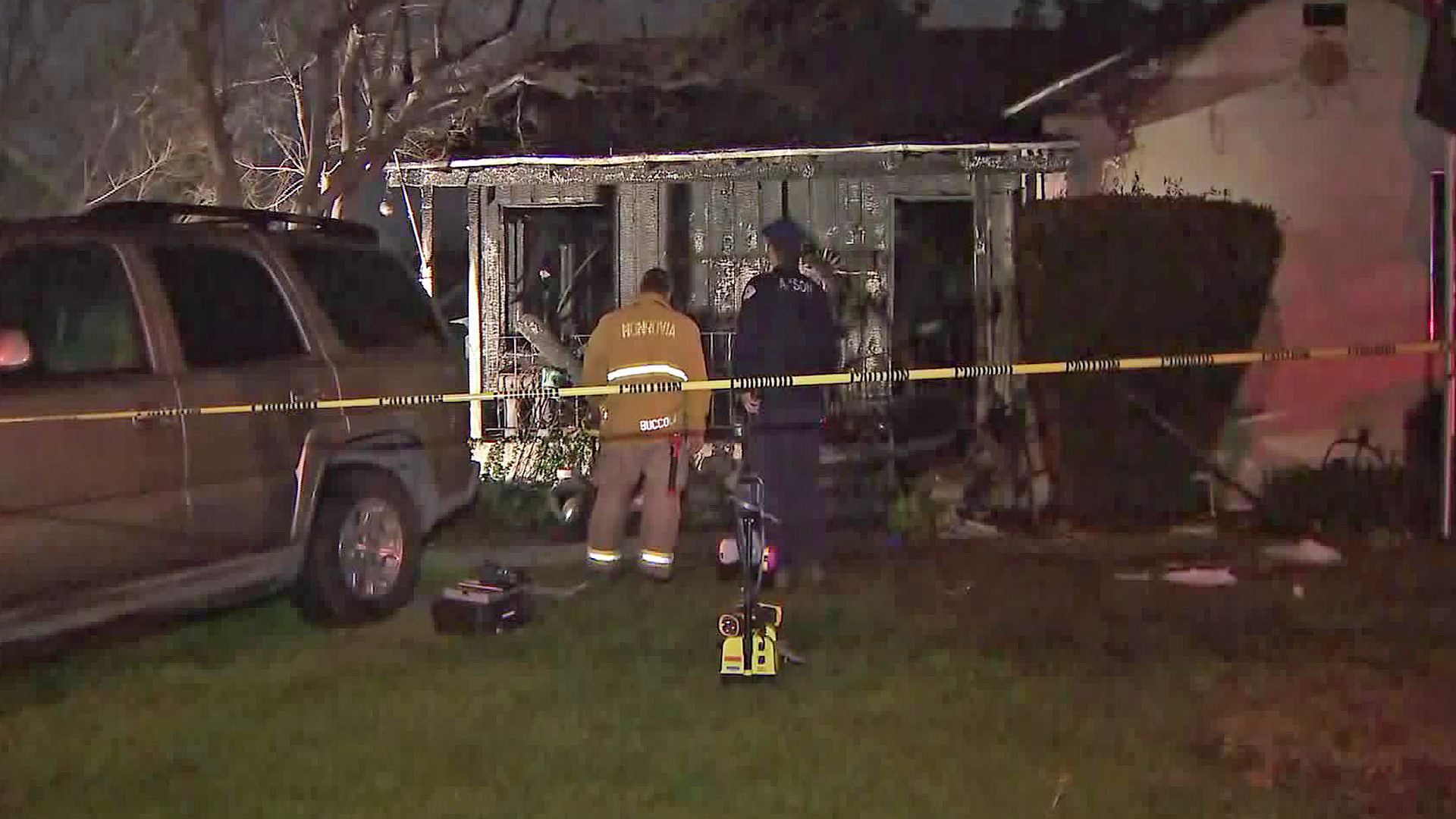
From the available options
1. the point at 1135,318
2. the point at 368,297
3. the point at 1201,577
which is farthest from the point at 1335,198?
the point at 368,297

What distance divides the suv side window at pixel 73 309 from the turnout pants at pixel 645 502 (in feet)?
8.69

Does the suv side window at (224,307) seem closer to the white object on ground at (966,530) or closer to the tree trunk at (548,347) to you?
the white object on ground at (966,530)

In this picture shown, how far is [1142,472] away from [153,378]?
5977mm

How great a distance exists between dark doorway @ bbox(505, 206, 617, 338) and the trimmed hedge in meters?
4.53

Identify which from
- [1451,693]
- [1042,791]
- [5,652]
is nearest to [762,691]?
[1042,791]

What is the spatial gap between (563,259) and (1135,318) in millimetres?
5434

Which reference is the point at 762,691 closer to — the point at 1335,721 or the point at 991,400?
the point at 1335,721

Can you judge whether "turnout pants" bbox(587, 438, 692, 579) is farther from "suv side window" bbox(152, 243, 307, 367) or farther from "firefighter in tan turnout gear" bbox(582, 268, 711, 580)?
"suv side window" bbox(152, 243, 307, 367)

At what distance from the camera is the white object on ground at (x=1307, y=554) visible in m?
8.73

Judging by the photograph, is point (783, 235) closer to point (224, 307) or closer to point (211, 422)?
point (224, 307)

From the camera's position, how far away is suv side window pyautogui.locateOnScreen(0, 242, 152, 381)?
Answer: 20.1ft

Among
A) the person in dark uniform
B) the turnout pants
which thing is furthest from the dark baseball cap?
the turnout pants

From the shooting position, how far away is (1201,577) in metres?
8.24

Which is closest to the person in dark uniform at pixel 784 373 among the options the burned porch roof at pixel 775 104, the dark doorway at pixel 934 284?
the burned porch roof at pixel 775 104
